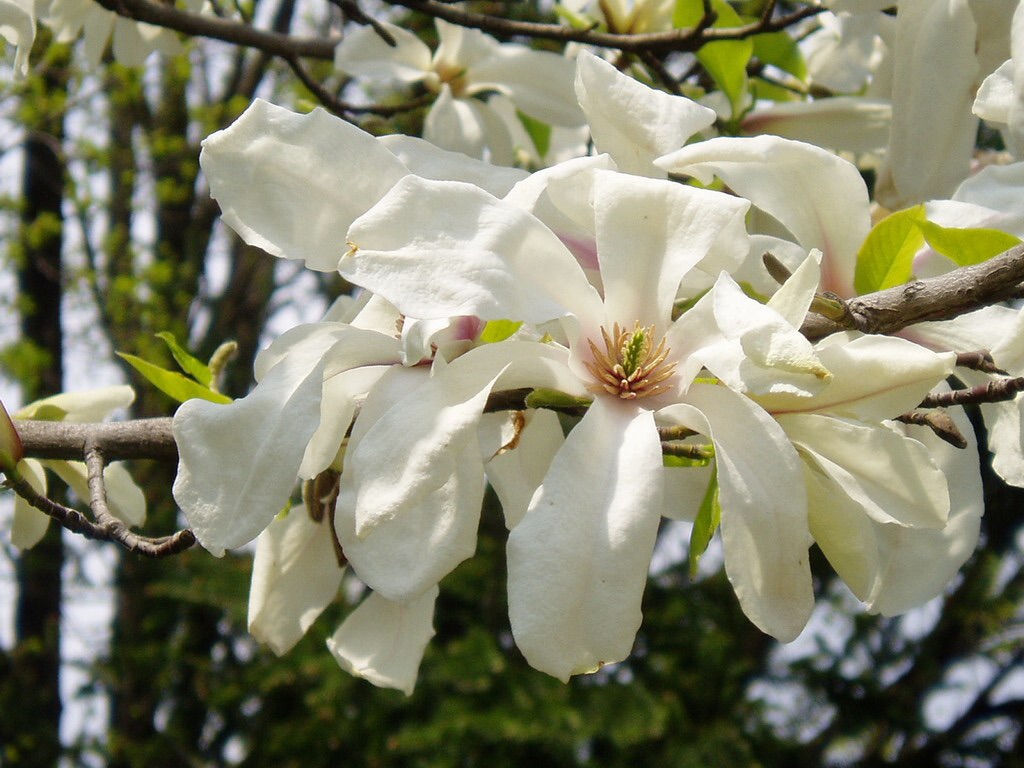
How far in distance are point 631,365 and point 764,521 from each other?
0.42 feet

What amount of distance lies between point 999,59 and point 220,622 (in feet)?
12.3

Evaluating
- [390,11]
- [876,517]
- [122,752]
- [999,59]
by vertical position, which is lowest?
[122,752]

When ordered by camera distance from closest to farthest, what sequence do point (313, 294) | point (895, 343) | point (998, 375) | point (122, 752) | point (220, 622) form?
point (895, 343) < point (998, 375) < point (122, 752) < point (220, 622) < point (313, 294)

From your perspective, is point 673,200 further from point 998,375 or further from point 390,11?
point 390,11

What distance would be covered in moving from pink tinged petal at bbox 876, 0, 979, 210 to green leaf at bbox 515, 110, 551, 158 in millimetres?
724

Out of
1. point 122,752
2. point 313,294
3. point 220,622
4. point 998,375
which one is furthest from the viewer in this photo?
point 313,294

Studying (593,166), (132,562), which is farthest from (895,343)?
(132,562)

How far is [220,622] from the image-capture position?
4.18m

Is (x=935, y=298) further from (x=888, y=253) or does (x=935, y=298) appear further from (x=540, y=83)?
(x=540, y=83)

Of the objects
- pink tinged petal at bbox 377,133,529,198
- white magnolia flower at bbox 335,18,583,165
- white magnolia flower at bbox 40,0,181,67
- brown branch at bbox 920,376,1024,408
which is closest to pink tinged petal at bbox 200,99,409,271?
pink tinged petal at bbox 377,133,529,198

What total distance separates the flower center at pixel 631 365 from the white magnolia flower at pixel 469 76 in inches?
32.6

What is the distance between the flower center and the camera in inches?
25.3

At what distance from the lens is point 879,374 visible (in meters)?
0.57

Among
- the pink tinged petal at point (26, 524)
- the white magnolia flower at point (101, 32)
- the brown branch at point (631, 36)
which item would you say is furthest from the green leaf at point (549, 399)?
the white magnolia flower at point (101, 32)
